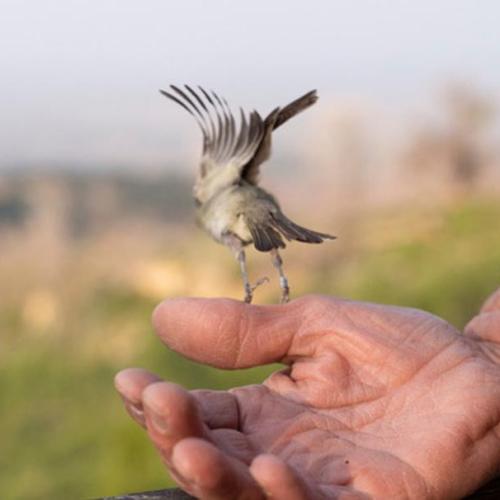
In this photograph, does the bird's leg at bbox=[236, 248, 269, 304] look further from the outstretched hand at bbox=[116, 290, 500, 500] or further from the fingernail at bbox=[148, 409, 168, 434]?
the fingernail at bbox=[148, 409, 168, 434]

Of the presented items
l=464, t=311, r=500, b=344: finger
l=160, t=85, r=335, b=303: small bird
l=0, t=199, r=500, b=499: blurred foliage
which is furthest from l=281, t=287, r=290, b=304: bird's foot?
l=0, t=199, r=500, b=499: blurred foliage

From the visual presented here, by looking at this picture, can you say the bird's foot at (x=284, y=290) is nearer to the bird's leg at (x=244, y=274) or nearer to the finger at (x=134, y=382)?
the bird's leg at (x=244, y=274)

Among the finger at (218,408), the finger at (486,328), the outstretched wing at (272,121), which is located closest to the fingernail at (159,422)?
the finger at (218,408)

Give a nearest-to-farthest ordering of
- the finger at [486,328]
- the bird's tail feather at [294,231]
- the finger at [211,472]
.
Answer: the finger at [211,472] → the bird's tail feather at [294,231] → the finger at [486,328]

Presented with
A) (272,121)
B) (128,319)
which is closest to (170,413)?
(272,121)

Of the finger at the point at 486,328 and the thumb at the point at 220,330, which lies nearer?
the thumb at the point at 220,330

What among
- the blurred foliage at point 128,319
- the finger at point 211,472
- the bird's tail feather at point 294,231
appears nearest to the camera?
the finger at point 211,472

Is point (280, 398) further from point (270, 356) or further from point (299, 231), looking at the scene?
point (299, 231)
